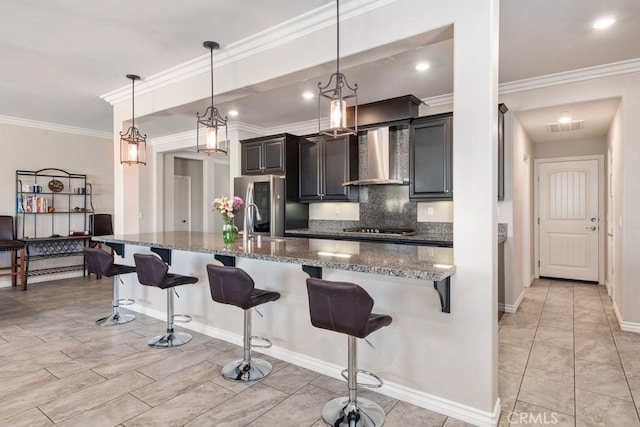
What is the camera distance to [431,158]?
162 inches

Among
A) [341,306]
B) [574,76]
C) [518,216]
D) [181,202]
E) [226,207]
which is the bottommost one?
[341,306]

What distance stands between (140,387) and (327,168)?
3.42m

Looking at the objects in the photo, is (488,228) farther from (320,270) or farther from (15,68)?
(15,68)

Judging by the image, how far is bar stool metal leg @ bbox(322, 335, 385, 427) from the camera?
201 cm

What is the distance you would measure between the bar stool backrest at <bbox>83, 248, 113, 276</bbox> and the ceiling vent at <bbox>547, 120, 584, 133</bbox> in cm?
548

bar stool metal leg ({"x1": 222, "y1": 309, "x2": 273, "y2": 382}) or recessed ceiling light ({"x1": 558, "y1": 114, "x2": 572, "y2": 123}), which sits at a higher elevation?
recessed ceiling light ({"x1": 558, "y1": 114, "x2": 572, "y2": 123})

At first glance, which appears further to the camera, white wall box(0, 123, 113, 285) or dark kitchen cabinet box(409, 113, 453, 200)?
white wall box(0, 123, 113, 285)

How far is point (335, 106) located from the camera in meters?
2.40

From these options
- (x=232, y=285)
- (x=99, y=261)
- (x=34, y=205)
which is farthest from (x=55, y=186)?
(x=232, y=285)

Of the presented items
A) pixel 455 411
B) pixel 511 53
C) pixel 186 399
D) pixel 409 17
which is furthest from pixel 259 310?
pixel 511 53

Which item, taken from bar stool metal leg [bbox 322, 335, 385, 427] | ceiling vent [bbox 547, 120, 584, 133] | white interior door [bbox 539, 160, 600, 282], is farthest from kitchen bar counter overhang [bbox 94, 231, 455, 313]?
white interior door [bbox 539, 160, 600, 282]

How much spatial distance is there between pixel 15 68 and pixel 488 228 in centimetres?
465

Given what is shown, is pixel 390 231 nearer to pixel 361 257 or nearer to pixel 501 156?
pixel 501 156

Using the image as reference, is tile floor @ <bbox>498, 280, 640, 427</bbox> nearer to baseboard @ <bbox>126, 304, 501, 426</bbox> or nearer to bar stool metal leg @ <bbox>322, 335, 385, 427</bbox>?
baseboard @ <bbox>126, 304, 501, 426</bbox>
